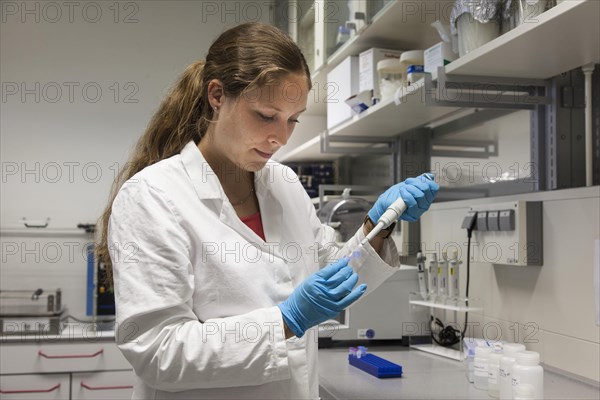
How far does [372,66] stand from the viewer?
2150mm

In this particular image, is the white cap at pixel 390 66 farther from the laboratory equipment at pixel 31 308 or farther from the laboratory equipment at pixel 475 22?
the laboratory equipment at pixel 31 308

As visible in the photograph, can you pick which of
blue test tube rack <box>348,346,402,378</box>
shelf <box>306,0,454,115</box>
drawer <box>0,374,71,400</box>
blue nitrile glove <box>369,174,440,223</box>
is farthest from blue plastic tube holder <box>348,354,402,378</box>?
drawer <box>0,374,71,400</box>

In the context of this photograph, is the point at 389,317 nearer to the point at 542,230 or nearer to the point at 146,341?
the point at 542,230

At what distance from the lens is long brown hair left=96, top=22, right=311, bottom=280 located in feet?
3.79

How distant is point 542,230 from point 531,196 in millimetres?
113

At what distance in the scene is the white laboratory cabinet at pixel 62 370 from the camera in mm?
2762

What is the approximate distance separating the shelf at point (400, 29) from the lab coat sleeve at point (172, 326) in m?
1.19

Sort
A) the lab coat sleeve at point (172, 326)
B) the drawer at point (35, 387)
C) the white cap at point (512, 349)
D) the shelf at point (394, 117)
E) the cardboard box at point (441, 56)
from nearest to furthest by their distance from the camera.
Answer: the lab coat sleeve at point (172, 326)
the white cap at point (512, 349)
the cardboard box at point (441, 56)
the shelf at point (394, 117)
the drawer at point (35, 387)

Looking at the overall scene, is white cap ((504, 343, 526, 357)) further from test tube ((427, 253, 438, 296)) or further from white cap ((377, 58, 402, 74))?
white cap ((377, 58, 402, 74))

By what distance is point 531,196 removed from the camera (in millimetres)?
1796

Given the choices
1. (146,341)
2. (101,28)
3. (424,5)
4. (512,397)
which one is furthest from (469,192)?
(101,28)

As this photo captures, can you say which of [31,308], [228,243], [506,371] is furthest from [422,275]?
[31,308]

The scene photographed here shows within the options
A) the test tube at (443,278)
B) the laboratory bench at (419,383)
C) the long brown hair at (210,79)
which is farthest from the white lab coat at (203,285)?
the test tube at (443,278)

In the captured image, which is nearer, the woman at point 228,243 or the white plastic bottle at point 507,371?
the woman at point 228,243
